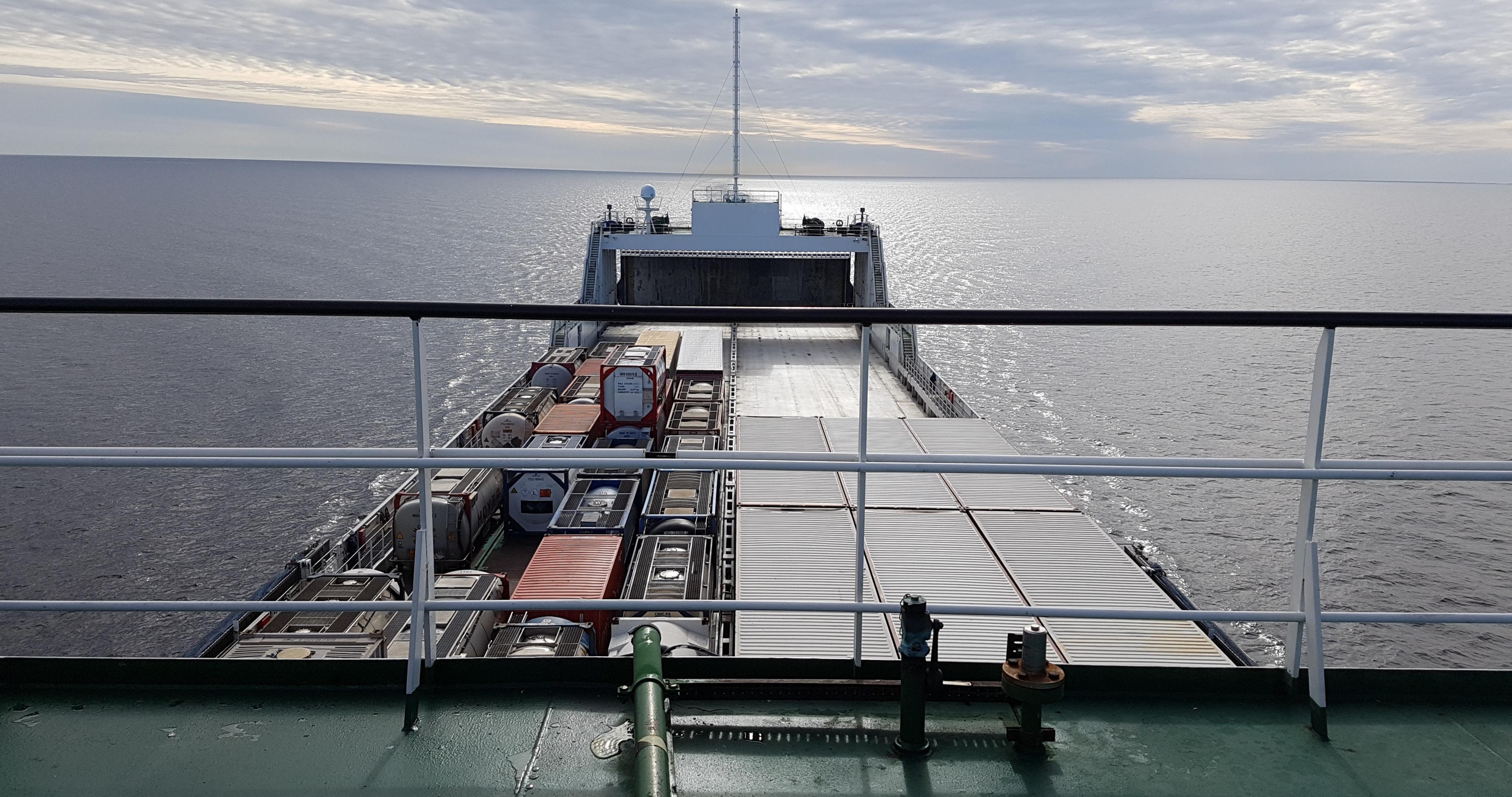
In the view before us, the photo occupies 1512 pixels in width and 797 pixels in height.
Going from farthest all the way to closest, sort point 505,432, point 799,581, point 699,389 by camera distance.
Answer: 1. point 699,389
2. point 505,432
3. point 799,581

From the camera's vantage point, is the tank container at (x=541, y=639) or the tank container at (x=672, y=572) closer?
Answer: the tank container at (x=541, y=639)

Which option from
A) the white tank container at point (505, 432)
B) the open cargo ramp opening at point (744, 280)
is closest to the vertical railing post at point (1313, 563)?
the white tank container at point (505, 432)

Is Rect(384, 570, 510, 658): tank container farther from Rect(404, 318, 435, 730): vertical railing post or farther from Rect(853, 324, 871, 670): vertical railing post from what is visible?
Rect(853, 324, 871, 670): vertical railing post

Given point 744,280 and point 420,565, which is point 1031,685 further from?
point 744,280

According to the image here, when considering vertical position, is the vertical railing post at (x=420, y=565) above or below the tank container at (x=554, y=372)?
above

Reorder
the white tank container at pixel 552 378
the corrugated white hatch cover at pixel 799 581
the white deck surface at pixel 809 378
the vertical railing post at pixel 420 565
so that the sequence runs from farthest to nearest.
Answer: the white tank container at pixel 552 378 → the white deck surface at pixel 809 378 → the corrugated white hatch cover at pixel 799 581 → the vertical railing post at pixel 420 565

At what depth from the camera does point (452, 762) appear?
3.04 metres

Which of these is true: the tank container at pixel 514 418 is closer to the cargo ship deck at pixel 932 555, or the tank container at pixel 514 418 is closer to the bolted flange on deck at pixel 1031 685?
the cargo ship deck at pixel 932 555

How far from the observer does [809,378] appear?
31.2 meters

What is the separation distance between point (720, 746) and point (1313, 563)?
2090mm

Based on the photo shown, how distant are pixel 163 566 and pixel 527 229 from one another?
119m

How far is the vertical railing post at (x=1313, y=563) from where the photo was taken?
3.11 m

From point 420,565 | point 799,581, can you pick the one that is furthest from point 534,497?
point 420,565

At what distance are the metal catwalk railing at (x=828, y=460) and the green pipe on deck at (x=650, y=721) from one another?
0.17 metres
